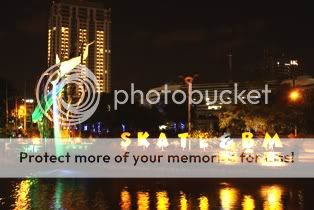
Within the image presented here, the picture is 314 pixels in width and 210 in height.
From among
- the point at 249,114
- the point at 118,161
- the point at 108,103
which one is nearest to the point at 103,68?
the point at 108,103

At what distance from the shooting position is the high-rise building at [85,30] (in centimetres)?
11624

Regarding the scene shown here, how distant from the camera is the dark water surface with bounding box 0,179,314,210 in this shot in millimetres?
13766

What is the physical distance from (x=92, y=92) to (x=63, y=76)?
159 feet

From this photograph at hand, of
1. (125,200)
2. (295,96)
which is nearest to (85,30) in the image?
(295,96)

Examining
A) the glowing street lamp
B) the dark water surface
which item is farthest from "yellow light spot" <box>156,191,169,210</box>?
the glowing street lamp

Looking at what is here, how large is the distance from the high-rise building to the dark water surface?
88.1 metres

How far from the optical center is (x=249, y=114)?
43906mm

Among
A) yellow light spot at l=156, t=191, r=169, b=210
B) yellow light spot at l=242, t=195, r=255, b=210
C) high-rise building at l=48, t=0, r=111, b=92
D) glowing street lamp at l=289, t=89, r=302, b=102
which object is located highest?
high-rise building at l=48, t=0, r=111, b=92

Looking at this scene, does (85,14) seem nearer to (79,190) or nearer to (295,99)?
(295,99)

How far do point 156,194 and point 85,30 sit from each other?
125m

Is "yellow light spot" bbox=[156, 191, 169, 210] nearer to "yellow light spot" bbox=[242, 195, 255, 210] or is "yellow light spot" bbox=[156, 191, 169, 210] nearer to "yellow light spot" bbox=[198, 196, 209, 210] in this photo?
"yellow light spot" bbox=[198, 196, 209, 210]

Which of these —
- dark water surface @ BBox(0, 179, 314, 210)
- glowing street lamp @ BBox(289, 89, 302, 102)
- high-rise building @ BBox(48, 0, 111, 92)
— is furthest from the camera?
A: high-rise building @ BBox(48, 0, 111, 92)

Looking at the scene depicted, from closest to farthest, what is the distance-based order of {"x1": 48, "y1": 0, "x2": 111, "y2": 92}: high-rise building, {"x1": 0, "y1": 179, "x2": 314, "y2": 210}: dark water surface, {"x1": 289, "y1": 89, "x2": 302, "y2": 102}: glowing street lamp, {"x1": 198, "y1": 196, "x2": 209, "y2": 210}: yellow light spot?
{"x1": 198, "y1": 196, "x2": 209, "y2": 210}: yellow light spot → {"x1": 0, "y1": 179, "x2": 314, "y2": 210}: dark water surface → {"x1": 289, "y1": 89, "x2": 302, "y2": 102}: glowing street lamp → {"x1": 48, "y1": 0, "x2": 111, "y2": 92}: high-rise building

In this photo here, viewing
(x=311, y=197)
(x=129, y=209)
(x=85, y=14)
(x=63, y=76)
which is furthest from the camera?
(x=85, y=14)
